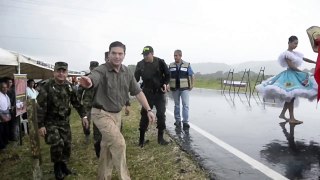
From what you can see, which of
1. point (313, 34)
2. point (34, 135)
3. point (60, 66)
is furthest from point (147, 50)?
point (313, 34)

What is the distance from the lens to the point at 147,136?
8.68m

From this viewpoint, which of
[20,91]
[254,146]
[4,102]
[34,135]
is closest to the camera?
[34,135]

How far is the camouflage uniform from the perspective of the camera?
5926 mm

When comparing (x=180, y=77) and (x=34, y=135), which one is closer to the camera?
(x=34, y=135)

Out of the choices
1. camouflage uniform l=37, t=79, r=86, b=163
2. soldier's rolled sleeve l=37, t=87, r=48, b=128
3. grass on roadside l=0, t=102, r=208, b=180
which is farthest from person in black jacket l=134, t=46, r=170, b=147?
soldier's rolled sleeve l=37, t=87, r=48, b=128

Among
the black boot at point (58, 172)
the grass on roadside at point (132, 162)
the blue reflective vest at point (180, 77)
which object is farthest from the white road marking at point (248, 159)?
the black boot at point (58, 172)

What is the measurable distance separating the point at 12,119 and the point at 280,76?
24.0ft

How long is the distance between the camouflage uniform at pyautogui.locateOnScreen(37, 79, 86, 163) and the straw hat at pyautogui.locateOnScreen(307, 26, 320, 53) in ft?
16.2

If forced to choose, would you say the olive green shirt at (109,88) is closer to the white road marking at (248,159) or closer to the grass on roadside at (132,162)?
the grass on roadside at (132,162)

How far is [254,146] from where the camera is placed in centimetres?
739

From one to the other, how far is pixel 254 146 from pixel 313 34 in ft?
8.90

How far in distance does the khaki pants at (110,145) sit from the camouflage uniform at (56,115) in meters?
1.27

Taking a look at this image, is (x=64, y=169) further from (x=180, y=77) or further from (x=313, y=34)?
(x=313, y=34)

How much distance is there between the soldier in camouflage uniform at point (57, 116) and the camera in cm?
592
